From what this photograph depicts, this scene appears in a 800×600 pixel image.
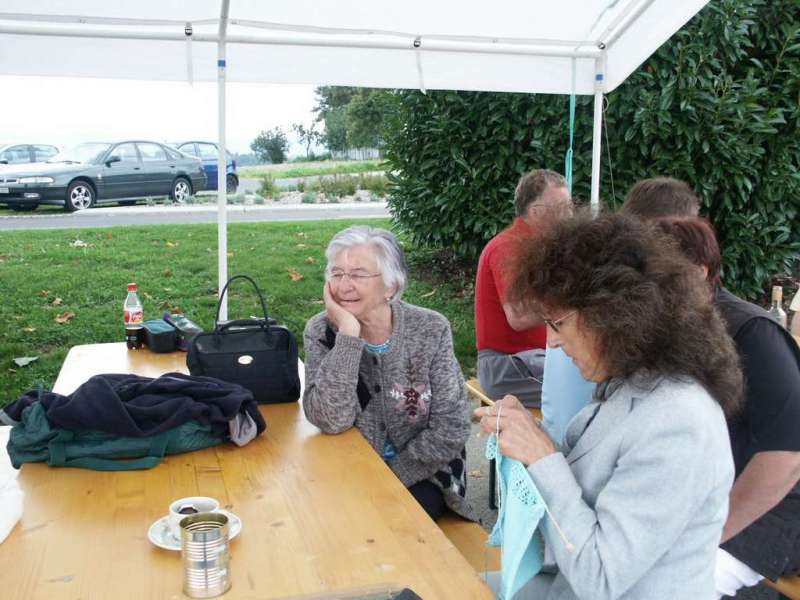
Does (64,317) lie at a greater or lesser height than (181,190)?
lesser

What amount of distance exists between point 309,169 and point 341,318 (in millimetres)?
20510

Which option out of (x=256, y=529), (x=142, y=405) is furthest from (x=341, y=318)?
(x=256, y=529)

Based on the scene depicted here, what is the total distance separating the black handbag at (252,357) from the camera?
269 cm

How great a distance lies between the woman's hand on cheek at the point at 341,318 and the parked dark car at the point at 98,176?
11.4m

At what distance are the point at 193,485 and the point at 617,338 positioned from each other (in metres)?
1.20

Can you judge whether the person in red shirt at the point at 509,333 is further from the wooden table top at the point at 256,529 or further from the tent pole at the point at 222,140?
the wooden table top at the point at 256,529

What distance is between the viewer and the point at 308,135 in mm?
25156

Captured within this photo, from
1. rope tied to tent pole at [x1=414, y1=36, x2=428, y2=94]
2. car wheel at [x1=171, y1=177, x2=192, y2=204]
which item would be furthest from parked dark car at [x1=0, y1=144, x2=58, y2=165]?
rope tied to tent pole at [x1=414, y1=36, x2=428, y2=94]

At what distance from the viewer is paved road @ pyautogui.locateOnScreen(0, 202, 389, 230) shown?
38.4ft

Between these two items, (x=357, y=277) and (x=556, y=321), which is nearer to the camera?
(x=556, y=321)

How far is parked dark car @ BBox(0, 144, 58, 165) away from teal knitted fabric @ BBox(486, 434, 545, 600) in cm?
1495

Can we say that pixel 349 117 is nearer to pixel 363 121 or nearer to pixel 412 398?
pixel 363 121

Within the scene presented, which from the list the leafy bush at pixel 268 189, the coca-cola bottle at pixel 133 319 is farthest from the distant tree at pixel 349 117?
the coca-cola bottle at pixel 133 319

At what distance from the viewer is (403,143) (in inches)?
305
